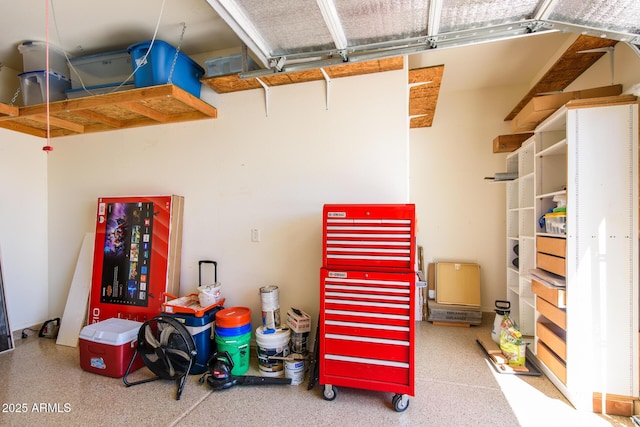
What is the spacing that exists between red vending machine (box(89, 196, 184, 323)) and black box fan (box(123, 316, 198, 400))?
52cm

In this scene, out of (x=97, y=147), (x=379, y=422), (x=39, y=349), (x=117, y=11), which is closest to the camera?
(x=379, y=422)

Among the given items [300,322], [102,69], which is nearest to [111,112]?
[102,69]

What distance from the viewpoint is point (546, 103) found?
7.89 ft

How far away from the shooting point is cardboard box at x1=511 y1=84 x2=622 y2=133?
2221mm

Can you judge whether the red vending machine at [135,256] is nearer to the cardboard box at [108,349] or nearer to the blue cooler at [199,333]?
the cardboard box at [108,349]

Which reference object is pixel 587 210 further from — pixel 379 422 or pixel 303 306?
pixel 303 306

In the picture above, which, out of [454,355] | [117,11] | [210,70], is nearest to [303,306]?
[454,355]

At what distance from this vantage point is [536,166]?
271 cm

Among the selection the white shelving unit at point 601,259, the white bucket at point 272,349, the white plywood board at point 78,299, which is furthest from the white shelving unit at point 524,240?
the white plywood board at point 78,299

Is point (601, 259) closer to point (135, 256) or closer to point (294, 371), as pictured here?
point (294, 371)

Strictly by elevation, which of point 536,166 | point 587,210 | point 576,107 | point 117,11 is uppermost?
point 117,11

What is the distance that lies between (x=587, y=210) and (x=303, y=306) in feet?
7.68

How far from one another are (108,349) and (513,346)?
3.48m

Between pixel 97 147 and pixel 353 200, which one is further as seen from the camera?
pixel 97 147
